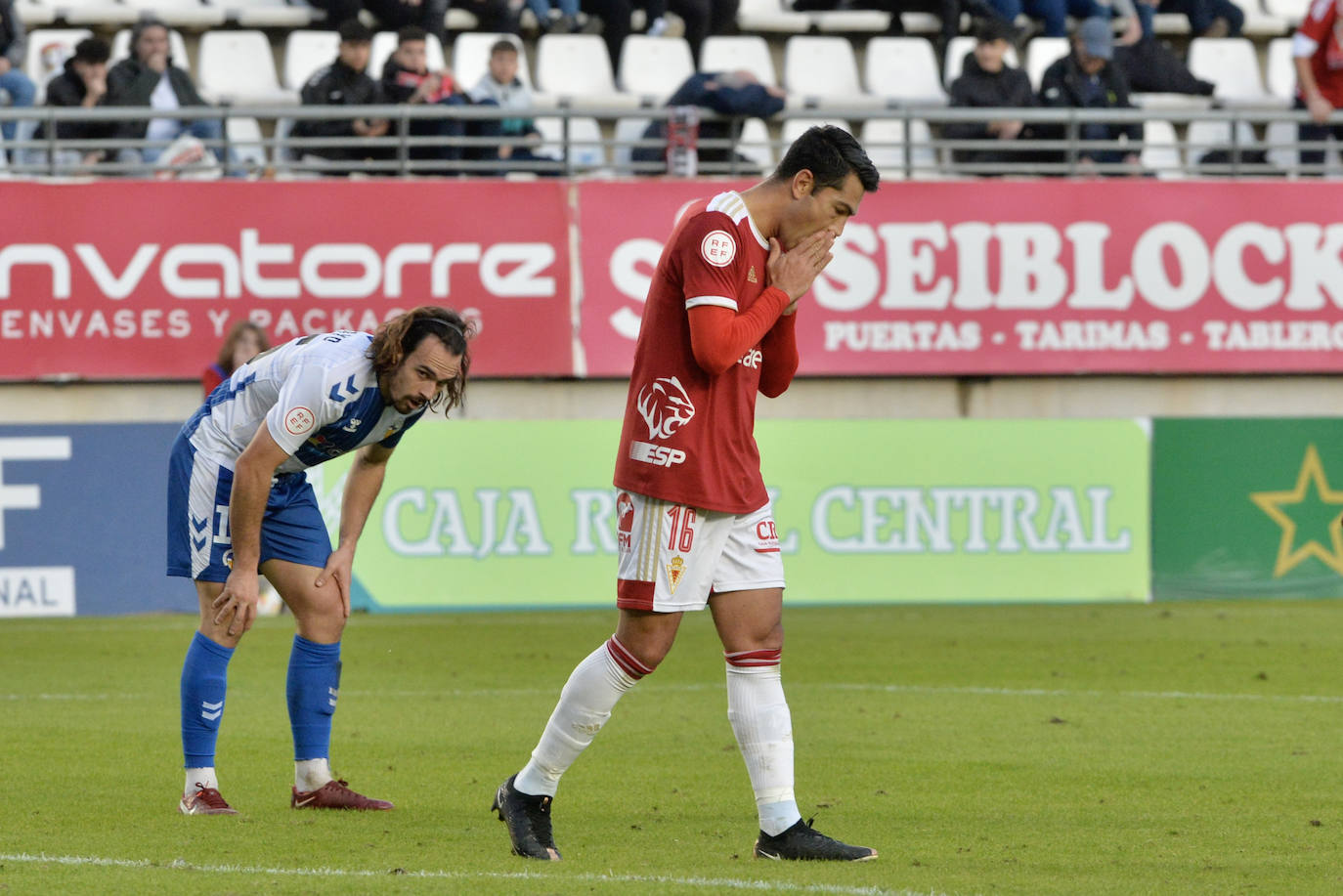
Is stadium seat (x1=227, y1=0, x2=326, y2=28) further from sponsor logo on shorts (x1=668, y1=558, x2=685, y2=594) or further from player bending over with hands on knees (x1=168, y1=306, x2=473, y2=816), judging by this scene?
sponsor logo on shorts (x1=668, y1=558, x2=685, y2=594)

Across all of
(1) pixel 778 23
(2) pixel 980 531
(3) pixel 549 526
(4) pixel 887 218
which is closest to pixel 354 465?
(3) pixel 549 526

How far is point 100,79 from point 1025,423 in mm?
8571

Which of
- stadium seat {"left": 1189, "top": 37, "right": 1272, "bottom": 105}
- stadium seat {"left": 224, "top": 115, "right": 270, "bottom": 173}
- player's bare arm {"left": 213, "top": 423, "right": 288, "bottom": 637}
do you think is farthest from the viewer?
stadium seat {"left": 1189, "top": 37, "right": 1272, "bottom": 105}

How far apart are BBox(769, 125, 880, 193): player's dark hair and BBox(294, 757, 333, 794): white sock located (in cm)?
271

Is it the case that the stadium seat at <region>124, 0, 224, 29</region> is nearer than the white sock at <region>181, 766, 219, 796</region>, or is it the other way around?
the white sock at <region>181, 766, 219, 796</region>

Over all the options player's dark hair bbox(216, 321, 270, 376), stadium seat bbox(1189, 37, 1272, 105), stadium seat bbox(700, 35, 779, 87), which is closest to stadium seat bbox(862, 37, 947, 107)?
stadium seat bbox(700, 35, 779, 87)

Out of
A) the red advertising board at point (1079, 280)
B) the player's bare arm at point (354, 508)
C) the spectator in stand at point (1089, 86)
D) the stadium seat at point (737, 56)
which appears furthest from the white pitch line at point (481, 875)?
the stadium seat at point (737, 56)

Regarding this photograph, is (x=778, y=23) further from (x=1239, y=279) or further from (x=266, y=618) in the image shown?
(x=266, y=618)

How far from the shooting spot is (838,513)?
15.2 metres

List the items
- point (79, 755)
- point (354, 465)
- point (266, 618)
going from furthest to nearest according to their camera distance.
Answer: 1. point (266, 618)
2. point (79, 755)
3. point (354, 465)

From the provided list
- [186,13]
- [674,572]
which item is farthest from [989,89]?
[674,572]

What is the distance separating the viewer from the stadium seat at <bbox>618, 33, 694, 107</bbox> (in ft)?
63.3

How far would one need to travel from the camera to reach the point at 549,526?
48.9ft

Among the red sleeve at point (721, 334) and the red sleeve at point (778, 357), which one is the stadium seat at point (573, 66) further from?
the red sleeve at point (721, 334)
